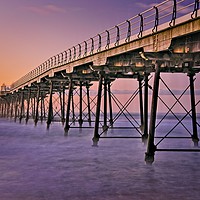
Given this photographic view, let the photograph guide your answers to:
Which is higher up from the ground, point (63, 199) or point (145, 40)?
point (145, 40)

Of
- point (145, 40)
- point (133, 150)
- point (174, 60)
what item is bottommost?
point (133, 150)

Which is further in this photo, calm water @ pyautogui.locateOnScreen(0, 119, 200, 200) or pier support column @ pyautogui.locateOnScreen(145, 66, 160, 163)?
pier support column @ pyautogui.locateOnScreen(145, 66, 160, 163)

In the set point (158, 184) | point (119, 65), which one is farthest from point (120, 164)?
point (119, 65)

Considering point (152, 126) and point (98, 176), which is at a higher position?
point (152, 126)

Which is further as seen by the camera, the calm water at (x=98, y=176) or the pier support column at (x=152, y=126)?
the pier support column at (x=152, y=126)

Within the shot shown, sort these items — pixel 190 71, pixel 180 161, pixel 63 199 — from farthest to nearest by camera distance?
pixel 190 71 < pixel 180 161 < pixel 63 199

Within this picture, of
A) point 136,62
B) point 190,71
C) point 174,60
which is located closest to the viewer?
point 174,60

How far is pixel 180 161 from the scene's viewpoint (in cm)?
1373

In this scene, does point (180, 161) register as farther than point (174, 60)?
Yes

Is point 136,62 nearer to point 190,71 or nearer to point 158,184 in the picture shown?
point 190,71

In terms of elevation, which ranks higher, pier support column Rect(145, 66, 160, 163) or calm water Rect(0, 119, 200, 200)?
pier support column Rect(145, 66, 160, 163)

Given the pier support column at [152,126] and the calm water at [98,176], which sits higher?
the pier support column at [152,126]

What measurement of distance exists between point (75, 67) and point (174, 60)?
12.7 metres

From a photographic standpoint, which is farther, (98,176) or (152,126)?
(152,126)
